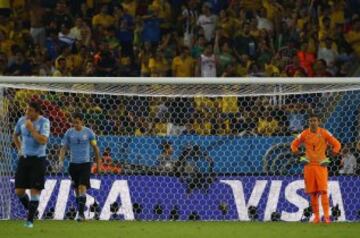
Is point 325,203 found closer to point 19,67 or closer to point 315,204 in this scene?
point 315,204

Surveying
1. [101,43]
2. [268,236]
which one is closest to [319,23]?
[101,43]

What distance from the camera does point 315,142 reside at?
703 inches

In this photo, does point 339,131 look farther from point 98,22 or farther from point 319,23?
point 98,22

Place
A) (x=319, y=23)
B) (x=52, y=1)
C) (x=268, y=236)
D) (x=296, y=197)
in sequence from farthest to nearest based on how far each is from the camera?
(x=52, y=1) → (x=319, y=23) → (x=296, y=197) → (x=268, y=236)

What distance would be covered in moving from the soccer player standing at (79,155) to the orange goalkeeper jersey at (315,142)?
3261mm

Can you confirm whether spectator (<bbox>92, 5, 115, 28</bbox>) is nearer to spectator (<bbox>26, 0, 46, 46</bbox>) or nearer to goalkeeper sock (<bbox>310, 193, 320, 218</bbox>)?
spectator (<bbox>26, 0, 46, 46</bbox>)

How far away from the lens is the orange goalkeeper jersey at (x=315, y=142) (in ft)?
58.4

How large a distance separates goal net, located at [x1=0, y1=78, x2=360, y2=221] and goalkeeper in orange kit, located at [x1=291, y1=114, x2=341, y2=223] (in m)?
1.22

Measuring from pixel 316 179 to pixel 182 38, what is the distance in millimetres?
7461

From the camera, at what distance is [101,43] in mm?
24016

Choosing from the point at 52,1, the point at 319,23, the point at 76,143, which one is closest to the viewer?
the point at 76,143

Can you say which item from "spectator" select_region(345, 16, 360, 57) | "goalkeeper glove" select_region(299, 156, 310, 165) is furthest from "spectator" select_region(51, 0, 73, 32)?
"goalkeeper glove" select_region(299, 156, 310, 165)

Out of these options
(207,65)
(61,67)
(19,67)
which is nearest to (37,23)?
(19,67)

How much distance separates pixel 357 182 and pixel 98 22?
806cm
